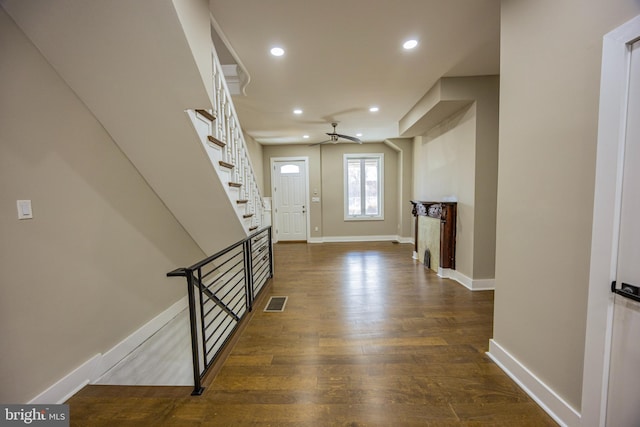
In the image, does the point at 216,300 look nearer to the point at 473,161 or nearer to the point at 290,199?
the point at 473,161

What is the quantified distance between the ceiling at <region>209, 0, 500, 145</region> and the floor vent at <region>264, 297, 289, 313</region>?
104 inches

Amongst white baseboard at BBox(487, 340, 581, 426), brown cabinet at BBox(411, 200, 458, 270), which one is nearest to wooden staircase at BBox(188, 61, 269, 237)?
white baseboard at BBox(487, 340, 581, 426)

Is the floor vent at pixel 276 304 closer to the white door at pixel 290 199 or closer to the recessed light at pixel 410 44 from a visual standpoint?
the recessed light at pixel 410 44

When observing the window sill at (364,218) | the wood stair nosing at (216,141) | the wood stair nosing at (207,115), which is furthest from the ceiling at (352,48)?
the window sill at (364,218)

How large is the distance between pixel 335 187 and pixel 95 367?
553cm

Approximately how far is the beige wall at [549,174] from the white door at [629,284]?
131 mm

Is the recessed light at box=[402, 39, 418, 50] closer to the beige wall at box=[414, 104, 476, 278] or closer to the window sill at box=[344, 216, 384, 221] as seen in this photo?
Answer: the beige wall at box=[414, 104, 476, 278]

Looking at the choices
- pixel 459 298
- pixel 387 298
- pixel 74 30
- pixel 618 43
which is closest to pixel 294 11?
pixel 74 30

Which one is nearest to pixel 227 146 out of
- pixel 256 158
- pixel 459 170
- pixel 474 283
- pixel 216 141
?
pixel 216 141

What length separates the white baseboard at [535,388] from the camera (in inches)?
51.1

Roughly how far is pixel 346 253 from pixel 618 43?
4663 millimetres

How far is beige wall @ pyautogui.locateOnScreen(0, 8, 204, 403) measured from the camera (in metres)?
1.34

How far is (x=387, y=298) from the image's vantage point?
9.84 feet

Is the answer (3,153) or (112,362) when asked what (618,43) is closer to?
(3,153)
